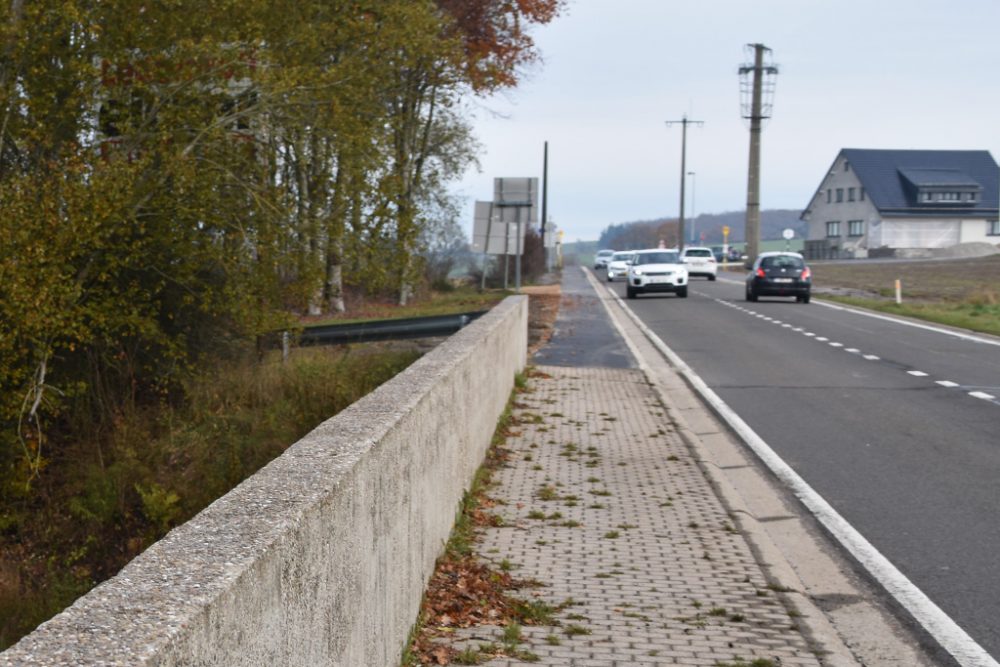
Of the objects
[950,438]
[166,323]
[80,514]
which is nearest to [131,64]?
[166,323]

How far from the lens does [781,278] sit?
3959cm

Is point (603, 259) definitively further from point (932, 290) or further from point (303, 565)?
point (303, 565)

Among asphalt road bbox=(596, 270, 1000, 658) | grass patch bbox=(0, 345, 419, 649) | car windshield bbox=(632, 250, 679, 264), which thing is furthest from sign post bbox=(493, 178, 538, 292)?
grass patch bbox=(0, 345, 419, 649)

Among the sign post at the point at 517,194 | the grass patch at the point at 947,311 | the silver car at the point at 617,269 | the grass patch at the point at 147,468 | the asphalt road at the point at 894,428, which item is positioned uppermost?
the sign post at the point at 517,194

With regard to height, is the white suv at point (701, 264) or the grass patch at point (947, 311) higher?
the white suv at point (701, 264)

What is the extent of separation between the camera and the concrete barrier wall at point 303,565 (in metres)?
2.45

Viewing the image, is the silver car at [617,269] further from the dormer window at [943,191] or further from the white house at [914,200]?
the dormer window at [943,191]

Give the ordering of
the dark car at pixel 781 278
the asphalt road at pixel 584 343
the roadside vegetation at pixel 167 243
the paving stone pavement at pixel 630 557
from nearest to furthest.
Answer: the paving stone pavement at pixel 630 557 → the roadside vegetation at pixel 167 243 → the asphalt road at pixel 584 343 → the dark car at pixel 781 278

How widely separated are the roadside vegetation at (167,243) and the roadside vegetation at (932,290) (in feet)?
49.9

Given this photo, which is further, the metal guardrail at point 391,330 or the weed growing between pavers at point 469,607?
the metal guardrail at point 391,330

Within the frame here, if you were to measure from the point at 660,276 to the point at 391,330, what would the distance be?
88.3 ft

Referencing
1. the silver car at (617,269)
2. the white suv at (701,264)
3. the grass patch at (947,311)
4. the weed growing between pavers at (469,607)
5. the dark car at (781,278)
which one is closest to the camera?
the weed growing between pavers at (469,607)

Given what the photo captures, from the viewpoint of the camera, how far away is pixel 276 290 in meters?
14.2

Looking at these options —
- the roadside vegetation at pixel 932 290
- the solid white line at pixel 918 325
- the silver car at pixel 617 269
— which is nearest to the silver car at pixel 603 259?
the silver car at pixel 617 269
